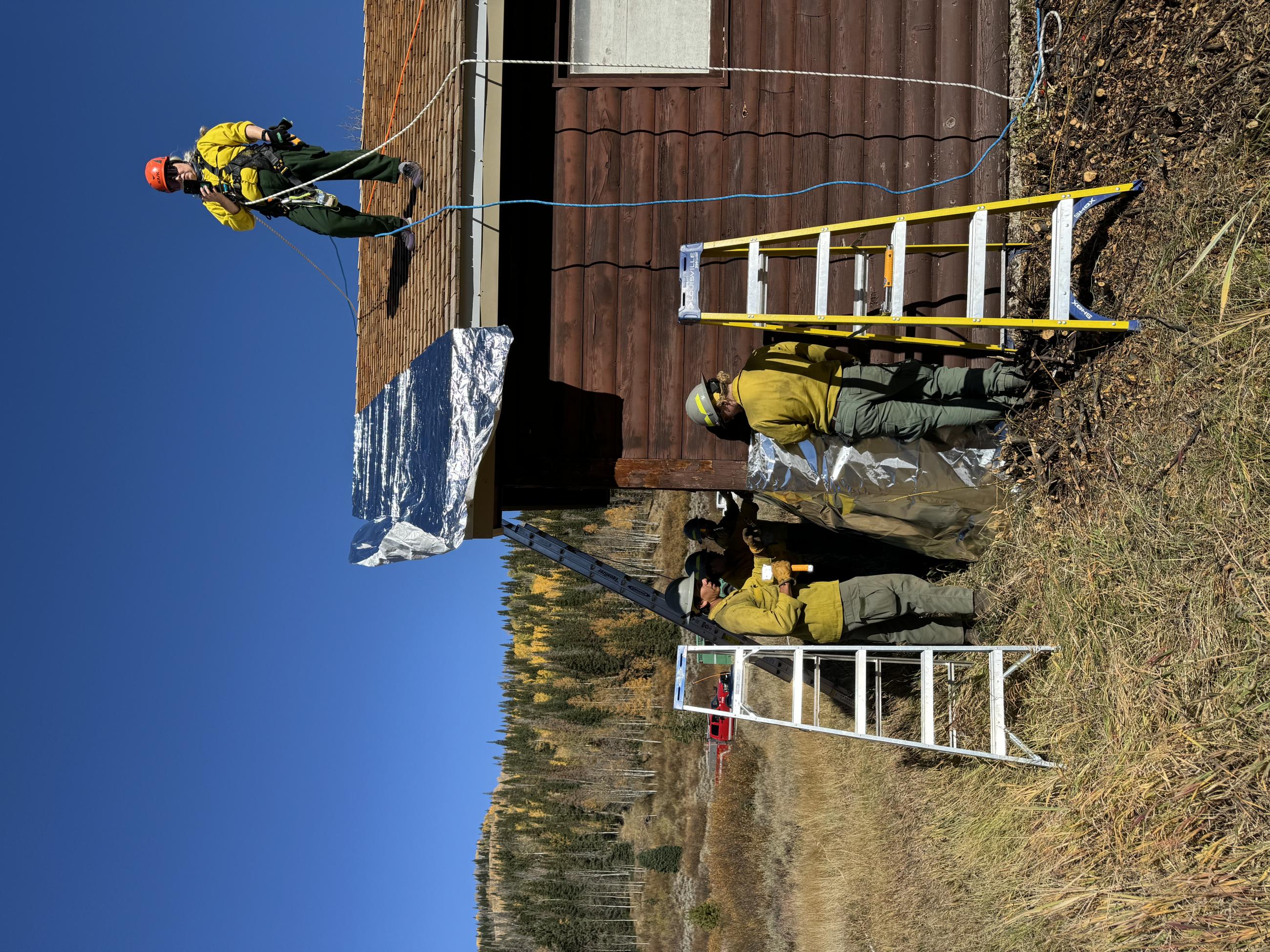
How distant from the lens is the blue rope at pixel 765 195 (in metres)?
7.76

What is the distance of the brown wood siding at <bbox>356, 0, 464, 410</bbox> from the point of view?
26.0ft

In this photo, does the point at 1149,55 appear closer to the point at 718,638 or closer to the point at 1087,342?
the point at 1087,342

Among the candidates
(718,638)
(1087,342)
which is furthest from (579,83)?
(718,638)

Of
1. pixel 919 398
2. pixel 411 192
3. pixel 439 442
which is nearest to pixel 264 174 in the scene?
pixel 411 192

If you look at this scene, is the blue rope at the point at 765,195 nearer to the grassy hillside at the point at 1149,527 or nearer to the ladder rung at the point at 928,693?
the grassy hillside at the point at 1149,527

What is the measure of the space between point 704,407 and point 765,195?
2230 millimetres

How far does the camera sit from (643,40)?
862cm

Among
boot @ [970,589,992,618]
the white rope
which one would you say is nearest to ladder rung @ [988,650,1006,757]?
boot @ [970,589,992,618]

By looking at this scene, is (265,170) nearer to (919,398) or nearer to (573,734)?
(919,398)

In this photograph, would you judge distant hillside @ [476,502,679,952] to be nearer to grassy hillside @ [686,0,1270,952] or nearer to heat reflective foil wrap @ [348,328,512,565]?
heat reflective foil wrap @ [348,328,512,565]

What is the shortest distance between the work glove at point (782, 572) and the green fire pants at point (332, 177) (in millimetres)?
Answer: 4663

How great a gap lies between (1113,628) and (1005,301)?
267cm

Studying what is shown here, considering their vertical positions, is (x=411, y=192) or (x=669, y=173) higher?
(x=669, y=173)

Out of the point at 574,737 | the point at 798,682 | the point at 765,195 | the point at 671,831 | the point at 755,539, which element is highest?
the point at 765,195
